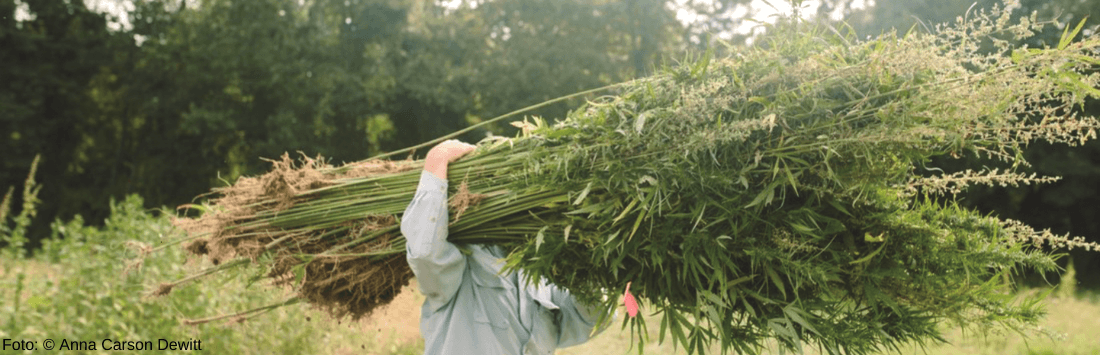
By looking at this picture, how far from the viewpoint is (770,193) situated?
1.77 meters

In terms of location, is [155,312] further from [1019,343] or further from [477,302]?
[1019,343]

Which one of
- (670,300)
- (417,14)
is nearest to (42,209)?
(417,14)

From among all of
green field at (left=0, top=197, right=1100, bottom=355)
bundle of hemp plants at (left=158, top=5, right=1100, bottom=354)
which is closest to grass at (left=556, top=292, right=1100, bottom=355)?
green field at (left=0, top=197, right=1100, bottom=355)

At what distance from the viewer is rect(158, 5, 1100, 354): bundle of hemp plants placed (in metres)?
1.69

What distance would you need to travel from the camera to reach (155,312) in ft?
14.5

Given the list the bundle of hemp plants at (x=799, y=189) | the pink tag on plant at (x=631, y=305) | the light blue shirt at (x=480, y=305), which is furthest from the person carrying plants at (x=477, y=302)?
the pink tag on plant at (x=631, y=305)

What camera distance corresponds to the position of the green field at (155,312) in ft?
12.7

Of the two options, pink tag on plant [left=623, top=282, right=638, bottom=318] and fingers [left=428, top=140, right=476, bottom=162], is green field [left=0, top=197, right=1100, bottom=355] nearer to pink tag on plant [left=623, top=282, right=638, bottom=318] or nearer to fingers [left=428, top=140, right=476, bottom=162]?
fingers [left=428, top=140, right=476, bottom=162]

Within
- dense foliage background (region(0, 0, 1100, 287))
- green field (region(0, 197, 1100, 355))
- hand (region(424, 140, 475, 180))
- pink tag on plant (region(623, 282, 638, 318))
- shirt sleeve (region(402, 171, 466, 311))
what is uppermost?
dense foliage background (region(0, 0, 1100, 287))

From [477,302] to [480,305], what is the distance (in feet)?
0.06

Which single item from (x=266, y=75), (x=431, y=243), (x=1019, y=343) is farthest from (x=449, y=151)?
(x=266, y=75)

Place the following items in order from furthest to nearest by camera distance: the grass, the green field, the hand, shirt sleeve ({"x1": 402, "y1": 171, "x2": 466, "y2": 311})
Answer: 1. the grass
2. the green field
3. the hand
4. shirt sleeve ({"x1": 402, "y1": 171, "x2": 466, "y2": 311})

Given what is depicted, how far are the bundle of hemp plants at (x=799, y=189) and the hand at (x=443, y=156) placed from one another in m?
0.13

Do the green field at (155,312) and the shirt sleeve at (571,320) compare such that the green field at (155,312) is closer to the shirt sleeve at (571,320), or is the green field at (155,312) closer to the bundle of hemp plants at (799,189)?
the shirt sleeve at (571,320)
